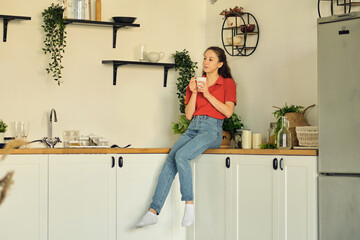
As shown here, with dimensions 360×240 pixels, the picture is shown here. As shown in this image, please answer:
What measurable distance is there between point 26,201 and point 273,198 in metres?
1.57

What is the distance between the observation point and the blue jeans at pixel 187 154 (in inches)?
142

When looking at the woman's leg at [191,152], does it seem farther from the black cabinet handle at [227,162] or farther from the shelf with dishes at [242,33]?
the shelf with dishes at [242,33]

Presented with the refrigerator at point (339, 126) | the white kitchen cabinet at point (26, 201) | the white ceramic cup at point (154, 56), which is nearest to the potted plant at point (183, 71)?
the white ceramic cup at point (154, 56)

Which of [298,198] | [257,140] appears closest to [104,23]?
[257,140]

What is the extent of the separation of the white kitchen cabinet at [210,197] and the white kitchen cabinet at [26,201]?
1.08 metres

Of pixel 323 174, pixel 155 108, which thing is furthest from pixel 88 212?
pixel 323 174

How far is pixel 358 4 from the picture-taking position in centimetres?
347

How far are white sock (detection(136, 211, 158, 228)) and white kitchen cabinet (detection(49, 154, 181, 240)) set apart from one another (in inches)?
6.3

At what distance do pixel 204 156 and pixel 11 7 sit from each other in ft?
6.18

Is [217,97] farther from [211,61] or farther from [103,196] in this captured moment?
[103,196]

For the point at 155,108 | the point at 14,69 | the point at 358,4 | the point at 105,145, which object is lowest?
the point at 105,145

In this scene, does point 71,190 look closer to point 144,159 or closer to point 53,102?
point 144,159

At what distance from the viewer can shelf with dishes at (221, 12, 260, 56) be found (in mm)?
Answer: 4262

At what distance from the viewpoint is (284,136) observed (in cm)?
352
